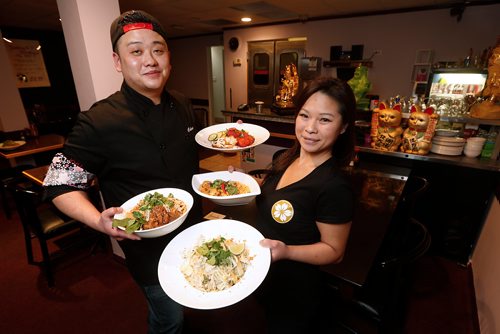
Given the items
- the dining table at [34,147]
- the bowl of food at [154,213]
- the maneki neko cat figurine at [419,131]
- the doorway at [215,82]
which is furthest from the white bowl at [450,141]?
the doorway at [215,82]

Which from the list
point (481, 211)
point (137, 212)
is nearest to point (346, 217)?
point (137, 212)

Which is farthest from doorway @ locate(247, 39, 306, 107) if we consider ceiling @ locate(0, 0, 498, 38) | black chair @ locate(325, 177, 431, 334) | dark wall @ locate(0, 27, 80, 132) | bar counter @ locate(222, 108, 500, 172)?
black chair @ locate(325, 177, 431, 334)

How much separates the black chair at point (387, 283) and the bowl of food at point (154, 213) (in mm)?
784

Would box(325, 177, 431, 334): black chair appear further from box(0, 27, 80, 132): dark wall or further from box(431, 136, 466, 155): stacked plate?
box(0, 27, 80, 132): dark wall

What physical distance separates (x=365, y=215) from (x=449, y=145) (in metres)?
1.45

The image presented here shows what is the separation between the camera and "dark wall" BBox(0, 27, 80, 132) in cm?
587

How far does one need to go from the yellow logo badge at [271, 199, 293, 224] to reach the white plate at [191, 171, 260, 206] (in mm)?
112

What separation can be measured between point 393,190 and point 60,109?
23.2 ft

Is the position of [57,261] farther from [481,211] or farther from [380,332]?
[481,211]

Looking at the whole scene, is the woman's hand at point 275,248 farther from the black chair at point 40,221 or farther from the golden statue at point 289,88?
the golden statue at point 289,88

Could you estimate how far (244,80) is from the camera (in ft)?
22.7

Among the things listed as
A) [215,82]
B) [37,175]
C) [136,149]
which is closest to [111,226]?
[136,149]

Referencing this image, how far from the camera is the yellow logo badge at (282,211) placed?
3.84 ft

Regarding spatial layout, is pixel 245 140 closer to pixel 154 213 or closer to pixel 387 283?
pixel 154 213
